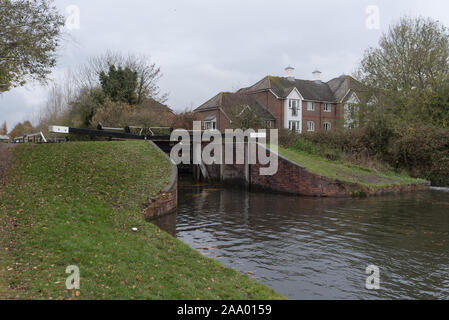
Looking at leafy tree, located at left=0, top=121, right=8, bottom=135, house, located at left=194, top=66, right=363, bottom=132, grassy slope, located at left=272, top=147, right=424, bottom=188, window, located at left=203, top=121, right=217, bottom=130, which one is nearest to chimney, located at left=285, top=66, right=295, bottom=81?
house, located at left=194, top=66, right=363, bottom=132

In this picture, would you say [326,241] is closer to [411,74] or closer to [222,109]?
[411,74]

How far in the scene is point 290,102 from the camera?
4662 centimetres

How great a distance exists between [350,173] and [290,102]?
2666 cm

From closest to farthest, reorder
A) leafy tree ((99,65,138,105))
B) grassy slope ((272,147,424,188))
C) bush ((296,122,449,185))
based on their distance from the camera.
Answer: grassy slope ((272,147,424,188))
bush ((296,122,449,185))
leafy tree ((99,65,138,105))

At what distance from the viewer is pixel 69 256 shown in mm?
6730

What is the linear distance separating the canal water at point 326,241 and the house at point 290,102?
1102 inches

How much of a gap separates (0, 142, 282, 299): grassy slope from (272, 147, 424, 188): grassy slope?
931 centimetres

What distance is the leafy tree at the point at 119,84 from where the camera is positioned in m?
32.0

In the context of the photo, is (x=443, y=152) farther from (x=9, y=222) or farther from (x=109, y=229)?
(x=9, y=222)

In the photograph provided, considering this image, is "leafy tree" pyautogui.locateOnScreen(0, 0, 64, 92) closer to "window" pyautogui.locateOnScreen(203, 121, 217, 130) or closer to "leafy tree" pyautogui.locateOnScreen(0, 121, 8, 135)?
"window" pyautogui.locateOnScreen(203, 121, 217, 130)

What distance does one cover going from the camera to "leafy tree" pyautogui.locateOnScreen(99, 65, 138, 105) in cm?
3195

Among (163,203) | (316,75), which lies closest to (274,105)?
(316,75)

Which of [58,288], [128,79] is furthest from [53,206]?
[128,79]

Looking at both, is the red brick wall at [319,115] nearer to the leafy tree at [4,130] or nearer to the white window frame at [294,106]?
the white window frame at [294,106]
